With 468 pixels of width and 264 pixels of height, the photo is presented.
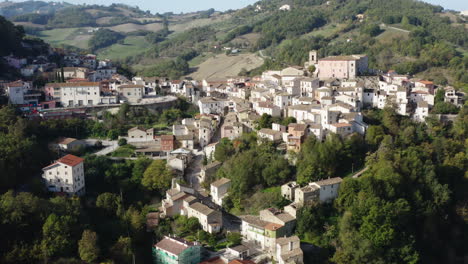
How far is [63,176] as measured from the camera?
929 inches

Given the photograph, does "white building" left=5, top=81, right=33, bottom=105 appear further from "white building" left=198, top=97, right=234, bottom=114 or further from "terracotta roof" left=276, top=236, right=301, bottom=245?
"terracotta roof" left=276, top=236, right=301, bottom=245

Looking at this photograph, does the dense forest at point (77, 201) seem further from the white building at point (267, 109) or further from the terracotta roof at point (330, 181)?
the white building at point (267, 109)

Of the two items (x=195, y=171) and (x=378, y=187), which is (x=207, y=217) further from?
(x=378, y=187)

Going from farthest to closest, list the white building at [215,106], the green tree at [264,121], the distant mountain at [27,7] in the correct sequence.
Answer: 1. the distant mountain at [27,7]
2. the white building at [215,106]
3. the green tree at [264,121]

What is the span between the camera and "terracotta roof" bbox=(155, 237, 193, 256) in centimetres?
1917

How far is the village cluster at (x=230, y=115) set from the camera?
2072cm

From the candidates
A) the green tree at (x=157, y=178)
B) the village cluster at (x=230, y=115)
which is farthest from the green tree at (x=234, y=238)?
the green tree at (x=157, y=178)

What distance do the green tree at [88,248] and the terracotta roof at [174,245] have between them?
2.40 metres

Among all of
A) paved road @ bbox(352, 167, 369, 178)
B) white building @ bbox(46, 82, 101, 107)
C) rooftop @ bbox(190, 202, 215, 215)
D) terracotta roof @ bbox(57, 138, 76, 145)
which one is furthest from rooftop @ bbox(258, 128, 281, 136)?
white building @ bbox(46, 82, 101, 107)

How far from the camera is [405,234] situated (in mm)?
21391

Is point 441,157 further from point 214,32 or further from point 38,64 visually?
point 214,32

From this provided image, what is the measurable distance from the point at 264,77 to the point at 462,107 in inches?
537

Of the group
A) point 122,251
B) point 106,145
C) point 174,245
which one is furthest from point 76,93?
point 174,245

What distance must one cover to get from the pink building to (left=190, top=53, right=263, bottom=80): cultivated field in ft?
62.2
